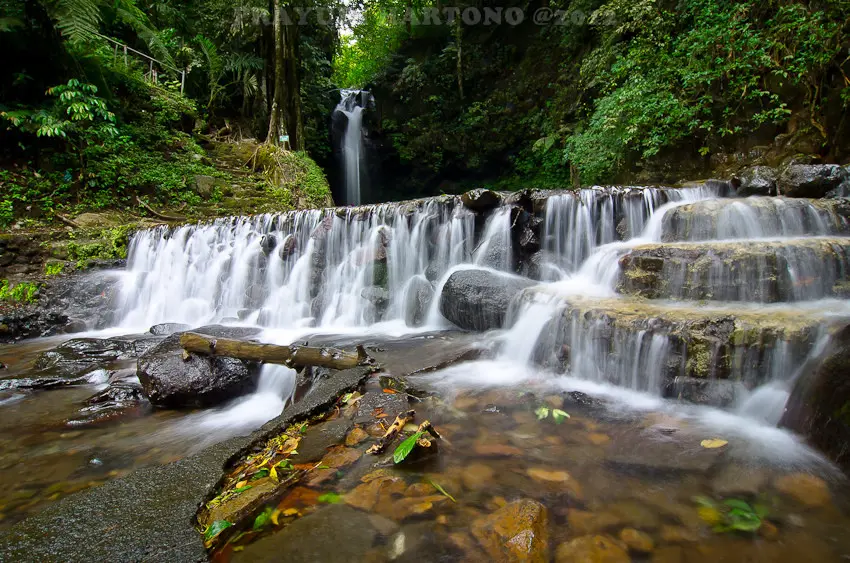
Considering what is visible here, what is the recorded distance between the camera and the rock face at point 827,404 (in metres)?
2.21

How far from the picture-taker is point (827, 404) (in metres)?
2.39

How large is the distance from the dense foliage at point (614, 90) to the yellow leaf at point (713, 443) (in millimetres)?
7807

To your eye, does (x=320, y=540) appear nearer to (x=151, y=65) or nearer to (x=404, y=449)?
(x=404, y=449)

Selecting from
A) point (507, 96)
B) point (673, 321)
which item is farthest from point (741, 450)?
point (507, 96)

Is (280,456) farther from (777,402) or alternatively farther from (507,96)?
(507,96)

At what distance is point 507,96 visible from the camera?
645 inches

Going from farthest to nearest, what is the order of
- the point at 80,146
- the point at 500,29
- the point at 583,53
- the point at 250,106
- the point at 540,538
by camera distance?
the point at 500,29 → the point at 250,106 → the point at 583,53 → the point at 80,146 → the point at 540,538

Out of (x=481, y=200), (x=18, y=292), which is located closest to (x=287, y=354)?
(x=481, y=200)

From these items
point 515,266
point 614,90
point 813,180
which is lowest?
point 515,266

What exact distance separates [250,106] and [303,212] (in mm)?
9503

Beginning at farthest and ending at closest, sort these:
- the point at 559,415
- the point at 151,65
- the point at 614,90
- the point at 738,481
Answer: the point at 151,65, the point at 614,90, the point at 559,415, the point at 738,481

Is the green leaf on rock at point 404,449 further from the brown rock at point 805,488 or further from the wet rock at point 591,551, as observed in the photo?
the brown rock at point 805,488

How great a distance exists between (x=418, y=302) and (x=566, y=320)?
2979 millimetres

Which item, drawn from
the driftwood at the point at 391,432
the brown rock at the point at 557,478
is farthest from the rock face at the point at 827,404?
the driftwood at the point at 391,432
